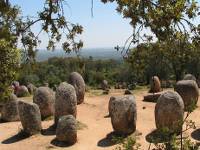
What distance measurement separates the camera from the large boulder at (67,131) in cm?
1850

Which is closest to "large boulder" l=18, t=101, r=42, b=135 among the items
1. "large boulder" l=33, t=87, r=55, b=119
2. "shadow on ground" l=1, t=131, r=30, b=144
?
"shadow on ground" l=1, t=131, r=30, b=144

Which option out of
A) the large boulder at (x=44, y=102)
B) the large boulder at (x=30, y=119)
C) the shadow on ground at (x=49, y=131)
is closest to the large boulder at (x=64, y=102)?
the shadow on ground at (x=49, y=131)

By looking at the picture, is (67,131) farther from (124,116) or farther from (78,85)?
(78,85)

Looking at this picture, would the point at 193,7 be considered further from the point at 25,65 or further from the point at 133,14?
the point at 25,65

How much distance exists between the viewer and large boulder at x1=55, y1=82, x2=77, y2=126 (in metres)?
21.3

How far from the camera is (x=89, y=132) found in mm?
20047

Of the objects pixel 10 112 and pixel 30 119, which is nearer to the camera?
pixel 30 119

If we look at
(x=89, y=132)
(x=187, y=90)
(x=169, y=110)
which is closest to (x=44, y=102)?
(x=89, y=132)

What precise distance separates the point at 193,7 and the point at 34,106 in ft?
45.7

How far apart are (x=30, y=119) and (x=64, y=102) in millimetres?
2019

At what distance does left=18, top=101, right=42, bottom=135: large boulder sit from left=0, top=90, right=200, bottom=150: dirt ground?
362 mm

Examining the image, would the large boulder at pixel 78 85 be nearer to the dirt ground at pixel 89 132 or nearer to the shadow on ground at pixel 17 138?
the dirt ground at pixel 89 132

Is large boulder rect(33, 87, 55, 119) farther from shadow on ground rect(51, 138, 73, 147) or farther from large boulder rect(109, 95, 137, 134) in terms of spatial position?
large boulder rect(109, 95, 137, 134)

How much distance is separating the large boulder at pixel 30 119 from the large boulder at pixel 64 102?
1282 millimetres
